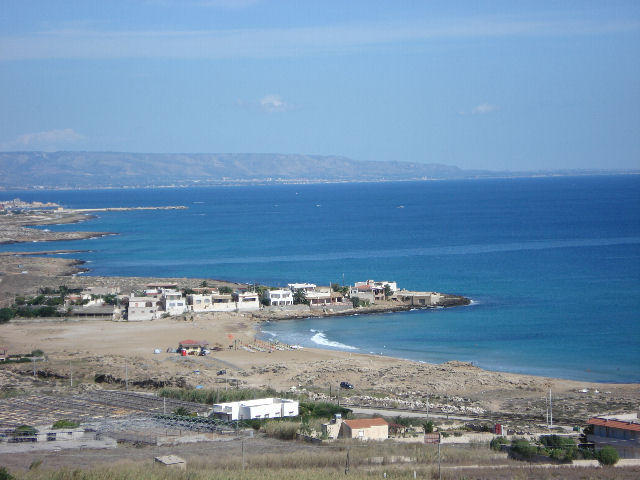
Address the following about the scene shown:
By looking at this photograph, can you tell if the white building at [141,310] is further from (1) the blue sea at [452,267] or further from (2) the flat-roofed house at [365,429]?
(2) the flat-roofed house at [365,429]

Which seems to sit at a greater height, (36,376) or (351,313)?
(351,313)

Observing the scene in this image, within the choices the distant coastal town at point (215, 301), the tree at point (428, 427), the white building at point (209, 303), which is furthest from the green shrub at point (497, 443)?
the white building at point (209, 303)

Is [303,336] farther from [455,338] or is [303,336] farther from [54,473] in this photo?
[54,473]

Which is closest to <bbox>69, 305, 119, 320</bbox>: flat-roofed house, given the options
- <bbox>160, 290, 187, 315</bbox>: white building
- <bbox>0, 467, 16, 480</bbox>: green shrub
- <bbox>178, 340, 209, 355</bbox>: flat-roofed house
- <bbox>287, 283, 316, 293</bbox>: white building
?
<bbox>160, 290, 187, 315</bbox>: white building

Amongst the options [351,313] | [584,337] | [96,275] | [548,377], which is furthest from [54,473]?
[96,275]

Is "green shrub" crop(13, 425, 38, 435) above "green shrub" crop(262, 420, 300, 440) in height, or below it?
below

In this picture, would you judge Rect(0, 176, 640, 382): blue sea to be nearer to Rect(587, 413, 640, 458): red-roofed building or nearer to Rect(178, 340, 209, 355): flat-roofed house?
Rect(178, 340, 209, 355): flat-roofed house

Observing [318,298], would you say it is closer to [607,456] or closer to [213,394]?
[213,394]
